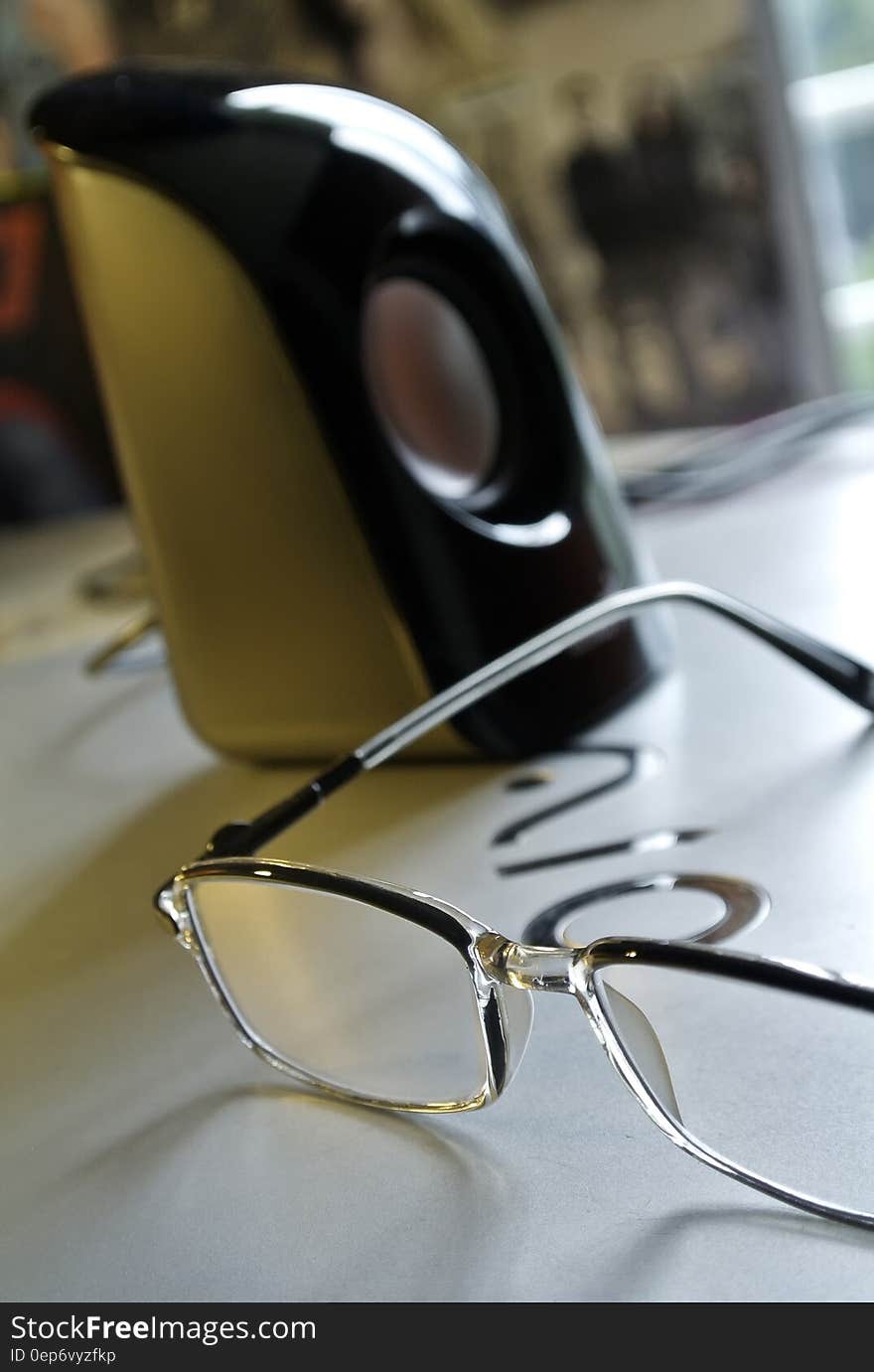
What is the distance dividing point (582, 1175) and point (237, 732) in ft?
0.71

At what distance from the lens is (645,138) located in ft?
5.59

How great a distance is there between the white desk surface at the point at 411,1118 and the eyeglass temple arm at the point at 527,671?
0.01m

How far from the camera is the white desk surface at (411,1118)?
183 millimetres

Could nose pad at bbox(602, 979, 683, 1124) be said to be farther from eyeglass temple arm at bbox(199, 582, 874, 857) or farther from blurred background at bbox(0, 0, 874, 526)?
blurred background at bbox(0, 0, 874, 526)

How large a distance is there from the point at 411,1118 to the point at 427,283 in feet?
0.75

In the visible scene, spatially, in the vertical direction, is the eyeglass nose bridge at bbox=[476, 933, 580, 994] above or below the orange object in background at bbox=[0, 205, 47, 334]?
below

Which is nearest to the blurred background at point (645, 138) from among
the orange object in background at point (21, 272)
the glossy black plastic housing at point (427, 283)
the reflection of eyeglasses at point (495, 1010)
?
the orange object in background at point (21, 272)

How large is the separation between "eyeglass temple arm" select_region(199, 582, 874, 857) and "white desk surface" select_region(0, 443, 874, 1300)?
0.01m

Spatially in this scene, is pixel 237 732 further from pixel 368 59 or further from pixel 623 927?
pixel 368 59

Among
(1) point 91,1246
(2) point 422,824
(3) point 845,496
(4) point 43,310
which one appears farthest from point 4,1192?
(4) point 43,310

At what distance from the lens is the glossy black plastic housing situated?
34 centimetres

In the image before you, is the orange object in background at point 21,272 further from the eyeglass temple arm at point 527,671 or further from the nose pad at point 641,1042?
the nose pad at point 641,1042

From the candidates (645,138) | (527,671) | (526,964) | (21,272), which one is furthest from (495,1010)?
(645,138)

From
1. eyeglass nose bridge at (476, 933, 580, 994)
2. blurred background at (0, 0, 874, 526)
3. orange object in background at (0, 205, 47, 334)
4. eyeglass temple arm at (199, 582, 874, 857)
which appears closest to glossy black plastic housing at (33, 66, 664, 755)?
eyeglass temple arm at (199, 582, 874, 857)
